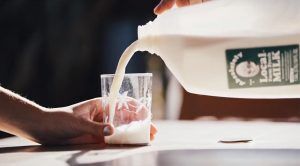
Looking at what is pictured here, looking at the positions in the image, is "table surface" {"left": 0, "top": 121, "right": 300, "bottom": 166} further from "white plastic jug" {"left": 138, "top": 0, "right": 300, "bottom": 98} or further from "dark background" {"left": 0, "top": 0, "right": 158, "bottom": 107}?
"dark background" {"left": 0, "top": 0, "right": 158, "bottom": 107}

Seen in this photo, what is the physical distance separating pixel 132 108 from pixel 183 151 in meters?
0.15

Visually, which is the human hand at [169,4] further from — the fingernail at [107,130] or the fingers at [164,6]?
the fingernail at [107,130]

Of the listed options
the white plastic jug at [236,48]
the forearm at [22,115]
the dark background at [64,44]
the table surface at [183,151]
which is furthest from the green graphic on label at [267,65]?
the dark background at [64,44]

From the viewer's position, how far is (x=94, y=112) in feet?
3.37

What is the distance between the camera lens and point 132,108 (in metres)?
0.92

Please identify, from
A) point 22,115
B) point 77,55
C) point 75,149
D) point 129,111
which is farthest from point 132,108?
point 77,55

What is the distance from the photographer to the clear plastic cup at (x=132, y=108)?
3.00ft

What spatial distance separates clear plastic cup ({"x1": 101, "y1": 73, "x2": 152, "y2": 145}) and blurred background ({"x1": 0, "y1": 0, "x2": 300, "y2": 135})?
163 centimetres

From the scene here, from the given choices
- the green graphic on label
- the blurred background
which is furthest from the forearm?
the blurred background

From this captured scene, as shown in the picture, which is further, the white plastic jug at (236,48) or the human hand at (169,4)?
the human hand at (169,4)

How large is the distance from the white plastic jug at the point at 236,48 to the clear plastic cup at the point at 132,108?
7 cm

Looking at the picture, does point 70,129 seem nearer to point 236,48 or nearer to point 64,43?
point 236,48

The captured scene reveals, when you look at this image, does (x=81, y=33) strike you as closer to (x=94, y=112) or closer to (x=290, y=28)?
(x=94, y=112)

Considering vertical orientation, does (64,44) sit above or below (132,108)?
above
